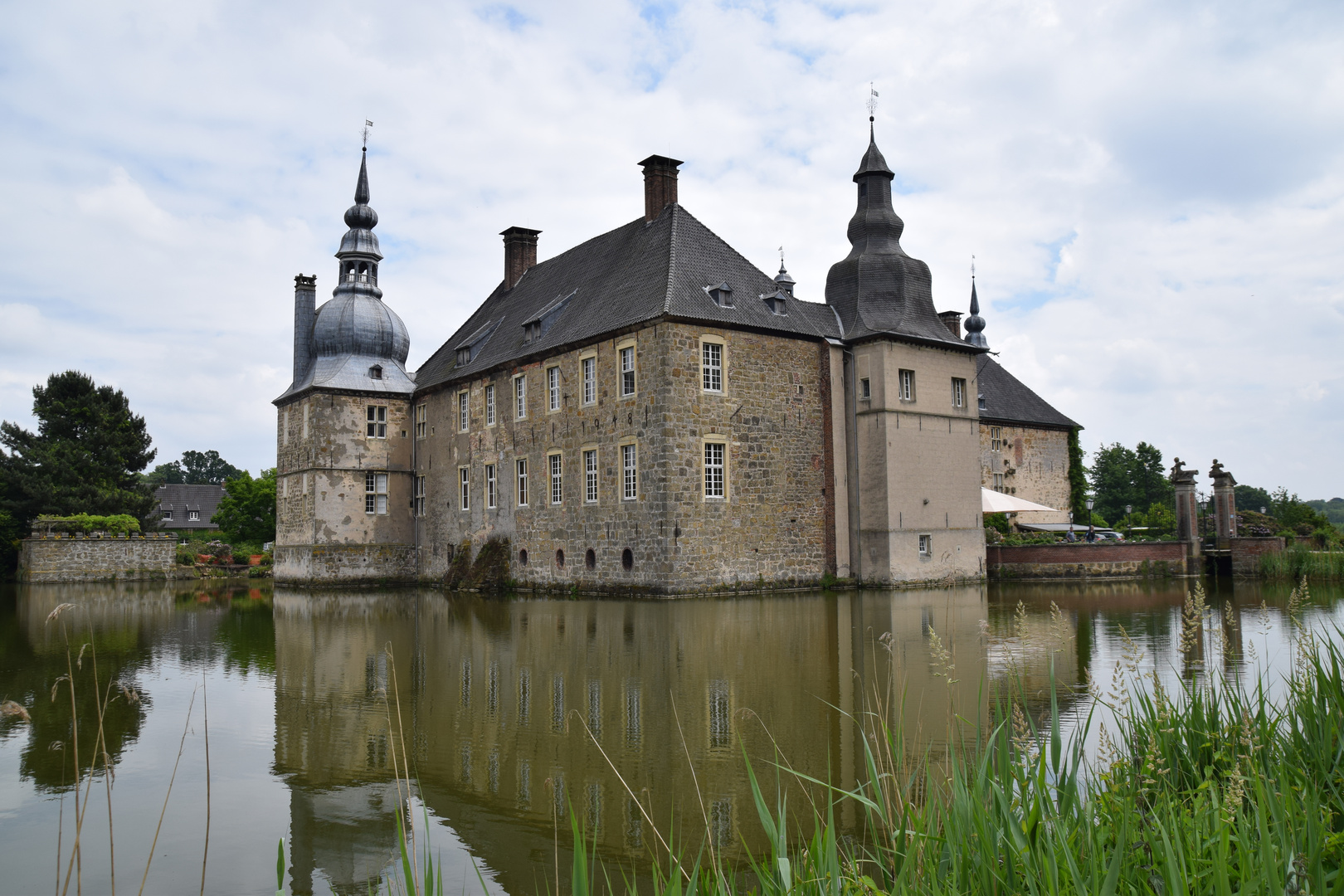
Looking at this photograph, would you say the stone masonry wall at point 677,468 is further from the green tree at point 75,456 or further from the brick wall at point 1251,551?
the green tree at point 75,456

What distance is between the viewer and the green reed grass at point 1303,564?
25188mm

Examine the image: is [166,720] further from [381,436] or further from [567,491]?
[381,436]

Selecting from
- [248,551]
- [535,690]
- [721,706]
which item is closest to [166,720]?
[535,690]

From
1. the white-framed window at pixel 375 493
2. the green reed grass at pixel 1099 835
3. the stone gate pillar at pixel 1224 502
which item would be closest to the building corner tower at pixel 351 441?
the white-framed window at pixel 375 493

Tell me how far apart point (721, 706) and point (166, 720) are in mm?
5220

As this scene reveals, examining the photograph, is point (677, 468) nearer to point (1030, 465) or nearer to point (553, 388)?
Answer: point (553, 388)

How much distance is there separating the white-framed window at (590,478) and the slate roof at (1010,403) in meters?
23.1

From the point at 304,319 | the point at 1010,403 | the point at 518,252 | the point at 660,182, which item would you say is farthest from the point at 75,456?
the point at 1010,403

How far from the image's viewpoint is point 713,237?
27.8 m

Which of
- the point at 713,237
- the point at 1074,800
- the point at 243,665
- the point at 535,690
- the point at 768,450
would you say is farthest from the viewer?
the point at 713,237

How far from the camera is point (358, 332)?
36906 mm

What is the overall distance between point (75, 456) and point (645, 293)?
35.3 m

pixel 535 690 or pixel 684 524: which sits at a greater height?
pixel 684 524

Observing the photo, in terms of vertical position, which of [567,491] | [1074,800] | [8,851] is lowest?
[8,851]
